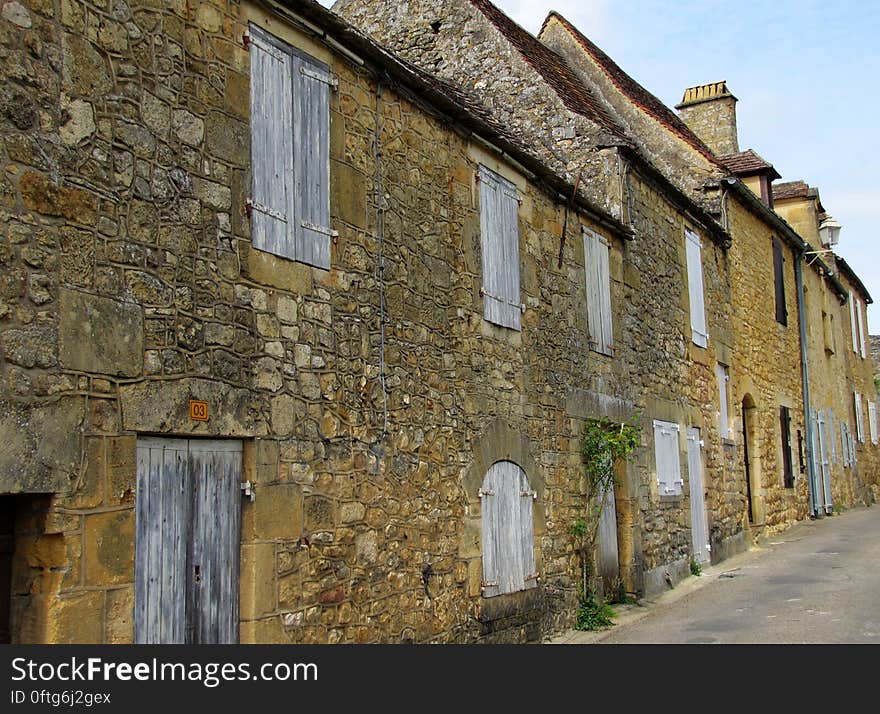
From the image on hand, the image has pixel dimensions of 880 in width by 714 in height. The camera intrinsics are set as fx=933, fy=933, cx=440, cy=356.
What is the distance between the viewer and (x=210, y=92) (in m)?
5.20

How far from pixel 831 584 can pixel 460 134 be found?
661 centimetres

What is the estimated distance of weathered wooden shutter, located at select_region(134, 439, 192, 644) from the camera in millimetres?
4629

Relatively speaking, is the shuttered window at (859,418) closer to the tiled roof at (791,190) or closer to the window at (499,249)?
the tiled roof at (791,190)

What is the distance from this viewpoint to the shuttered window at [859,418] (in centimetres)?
2459

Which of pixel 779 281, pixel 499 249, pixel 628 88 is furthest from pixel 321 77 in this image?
pixel 779 281

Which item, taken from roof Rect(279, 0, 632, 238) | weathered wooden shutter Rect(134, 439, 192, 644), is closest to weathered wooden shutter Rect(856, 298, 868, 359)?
roof Rect(279, 0, 632, 238)

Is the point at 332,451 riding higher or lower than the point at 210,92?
lower

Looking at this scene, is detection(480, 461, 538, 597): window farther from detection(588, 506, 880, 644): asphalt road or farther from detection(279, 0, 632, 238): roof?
detection(279, 0, 632, 238): roof

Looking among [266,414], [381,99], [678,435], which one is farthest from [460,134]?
[678,435]

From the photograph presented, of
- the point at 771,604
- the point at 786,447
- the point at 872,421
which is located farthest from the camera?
the point at 872,421

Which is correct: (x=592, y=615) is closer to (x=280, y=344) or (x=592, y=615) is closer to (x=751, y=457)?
(x=280, y=344)

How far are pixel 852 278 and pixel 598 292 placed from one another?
17.9 meters

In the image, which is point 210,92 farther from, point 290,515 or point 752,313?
point 752,313

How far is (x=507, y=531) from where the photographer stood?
313 inches
